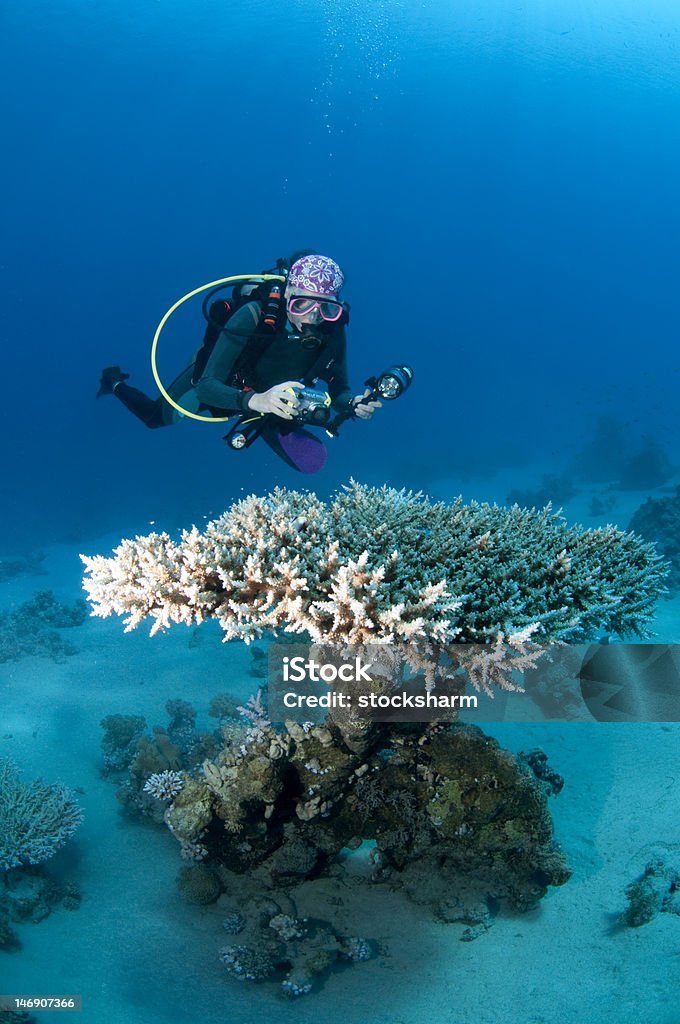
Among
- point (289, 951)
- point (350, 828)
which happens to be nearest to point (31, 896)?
point (289, 951)

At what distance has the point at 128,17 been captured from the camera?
53.6m

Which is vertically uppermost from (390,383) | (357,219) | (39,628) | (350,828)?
(357,219)

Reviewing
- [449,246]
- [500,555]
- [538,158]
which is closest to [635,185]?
[538,158]

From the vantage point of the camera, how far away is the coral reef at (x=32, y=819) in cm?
488

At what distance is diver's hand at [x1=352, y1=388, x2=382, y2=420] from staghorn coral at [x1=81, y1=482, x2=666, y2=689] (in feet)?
4.55

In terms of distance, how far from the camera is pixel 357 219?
10012cm

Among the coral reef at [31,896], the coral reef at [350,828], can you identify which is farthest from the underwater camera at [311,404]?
the coral reef at [31,896]

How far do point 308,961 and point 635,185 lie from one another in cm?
12460

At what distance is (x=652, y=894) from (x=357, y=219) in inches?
4415

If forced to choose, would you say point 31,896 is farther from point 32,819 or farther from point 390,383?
point 390,383

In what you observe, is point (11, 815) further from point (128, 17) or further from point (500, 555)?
point (128, 17)

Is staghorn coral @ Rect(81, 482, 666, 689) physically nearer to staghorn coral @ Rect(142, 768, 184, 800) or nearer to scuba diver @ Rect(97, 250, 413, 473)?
scuba diver @ Rect(97, 250, 413, 473)

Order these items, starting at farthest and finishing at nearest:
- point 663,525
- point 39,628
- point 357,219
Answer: point 357,219 → point 663,525 → point 39,628

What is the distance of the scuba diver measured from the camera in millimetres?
5531
